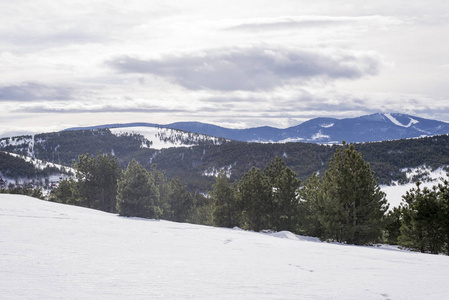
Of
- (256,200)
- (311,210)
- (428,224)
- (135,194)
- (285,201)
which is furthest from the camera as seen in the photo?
(135,194)

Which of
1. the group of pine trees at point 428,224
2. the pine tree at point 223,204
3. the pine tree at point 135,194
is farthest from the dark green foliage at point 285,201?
the pine tree at point 135,194

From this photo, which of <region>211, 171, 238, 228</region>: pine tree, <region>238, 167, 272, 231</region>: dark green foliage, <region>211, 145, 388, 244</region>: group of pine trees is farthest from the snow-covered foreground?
<region>211, 171, 238, 228</region>: pine tree

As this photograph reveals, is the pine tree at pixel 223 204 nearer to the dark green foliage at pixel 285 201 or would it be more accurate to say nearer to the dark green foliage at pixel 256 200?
the dark green foliage at pixel 256 200

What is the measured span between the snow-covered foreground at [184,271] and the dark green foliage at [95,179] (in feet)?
149

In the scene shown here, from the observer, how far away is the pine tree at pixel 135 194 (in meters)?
42.3

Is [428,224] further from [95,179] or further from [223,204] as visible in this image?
[95,179]

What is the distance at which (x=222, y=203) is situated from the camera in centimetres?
4659

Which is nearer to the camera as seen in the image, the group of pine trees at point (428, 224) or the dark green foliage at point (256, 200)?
the group of pine trees at point (428, 224)

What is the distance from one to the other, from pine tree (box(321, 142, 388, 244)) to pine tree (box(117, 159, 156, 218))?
972 inches

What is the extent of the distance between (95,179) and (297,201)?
118 ft

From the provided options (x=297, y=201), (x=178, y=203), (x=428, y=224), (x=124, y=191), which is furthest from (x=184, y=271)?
(x=178, y=203)

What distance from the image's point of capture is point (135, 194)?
1684 inches

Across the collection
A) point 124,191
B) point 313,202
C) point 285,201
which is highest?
point 313,202

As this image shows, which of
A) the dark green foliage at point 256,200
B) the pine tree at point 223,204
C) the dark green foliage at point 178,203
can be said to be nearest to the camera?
the dark green foliage at point 256,200
